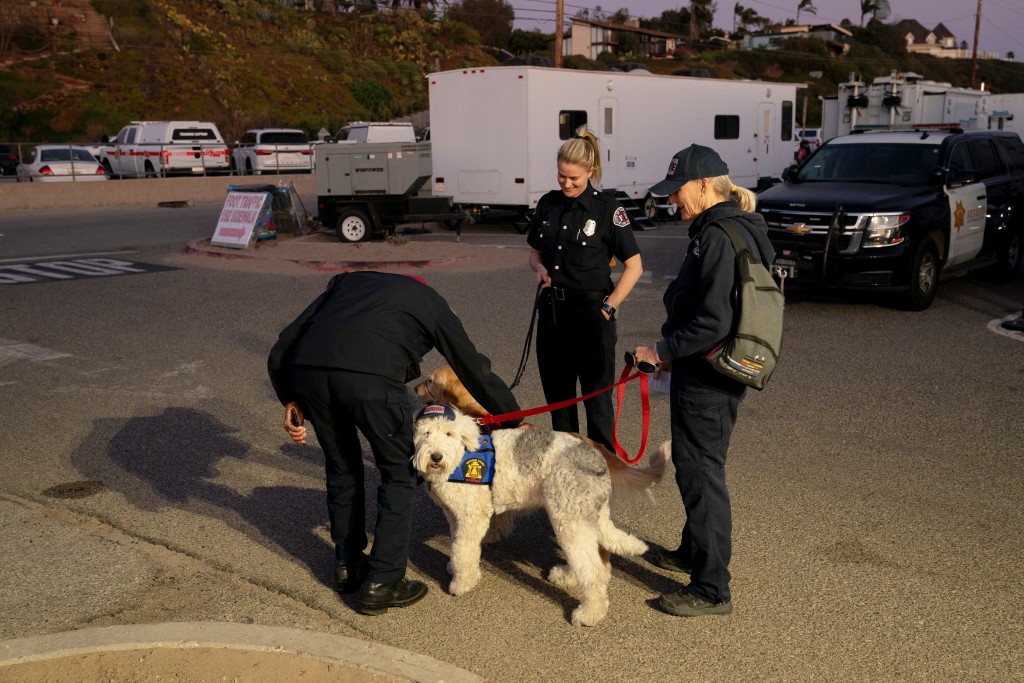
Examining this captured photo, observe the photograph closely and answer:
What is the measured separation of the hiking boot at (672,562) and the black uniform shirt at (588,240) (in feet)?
4.82

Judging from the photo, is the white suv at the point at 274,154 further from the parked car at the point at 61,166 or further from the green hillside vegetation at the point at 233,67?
the green hillside vegetation at the point at 233,67

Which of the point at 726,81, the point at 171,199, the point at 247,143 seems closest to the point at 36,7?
the point at 247,143

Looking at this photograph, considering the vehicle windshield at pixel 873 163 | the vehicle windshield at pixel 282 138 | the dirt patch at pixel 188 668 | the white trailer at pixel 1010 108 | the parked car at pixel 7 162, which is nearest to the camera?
Result: the dirt patch at pixel 188 668

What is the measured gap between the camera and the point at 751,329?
3814mm

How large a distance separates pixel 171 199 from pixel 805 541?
91.2 ft

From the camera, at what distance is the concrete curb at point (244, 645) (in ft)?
12.0

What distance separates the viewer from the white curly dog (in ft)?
13.3

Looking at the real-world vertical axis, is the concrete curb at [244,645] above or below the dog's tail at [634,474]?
below

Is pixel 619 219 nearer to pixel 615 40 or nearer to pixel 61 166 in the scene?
pixel 61 166

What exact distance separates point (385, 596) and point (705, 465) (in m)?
1.51

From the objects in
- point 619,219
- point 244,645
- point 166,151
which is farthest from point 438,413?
point 166,151

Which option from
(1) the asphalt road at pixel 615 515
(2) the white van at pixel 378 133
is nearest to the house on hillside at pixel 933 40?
(2) the white van at pixel 378 133

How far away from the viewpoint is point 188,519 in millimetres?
5383

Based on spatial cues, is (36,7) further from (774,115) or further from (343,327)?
(343,327)
